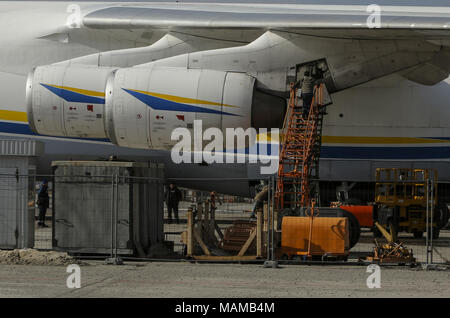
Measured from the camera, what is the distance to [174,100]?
14.1 m

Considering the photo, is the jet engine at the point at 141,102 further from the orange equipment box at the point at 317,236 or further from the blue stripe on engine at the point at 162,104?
the orange equipment box at the point at 317,236

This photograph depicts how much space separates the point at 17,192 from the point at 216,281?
4.44 meters

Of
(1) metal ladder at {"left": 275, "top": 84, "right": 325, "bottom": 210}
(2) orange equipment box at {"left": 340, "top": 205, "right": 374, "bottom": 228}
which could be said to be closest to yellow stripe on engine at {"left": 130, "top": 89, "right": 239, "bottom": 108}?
(1) metal ladder at {"left": 275, "top": 84, "right": 325, "bottom": 210}

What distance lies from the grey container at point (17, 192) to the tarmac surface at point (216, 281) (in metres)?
1.54

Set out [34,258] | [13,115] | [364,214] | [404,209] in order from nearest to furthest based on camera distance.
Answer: [34,258], [364,214], [404,209], [13,115]

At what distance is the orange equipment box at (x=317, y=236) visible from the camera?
444 inches

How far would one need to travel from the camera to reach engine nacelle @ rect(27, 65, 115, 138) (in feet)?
47.5

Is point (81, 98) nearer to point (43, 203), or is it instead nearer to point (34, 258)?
point (34, 258)

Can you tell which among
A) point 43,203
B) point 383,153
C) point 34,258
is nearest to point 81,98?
point 34,258

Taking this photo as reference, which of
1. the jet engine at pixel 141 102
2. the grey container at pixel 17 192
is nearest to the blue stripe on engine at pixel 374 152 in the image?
the jet engine at pixel 141 102

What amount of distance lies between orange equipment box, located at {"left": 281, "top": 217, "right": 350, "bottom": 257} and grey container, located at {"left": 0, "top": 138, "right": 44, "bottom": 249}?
427 cm
